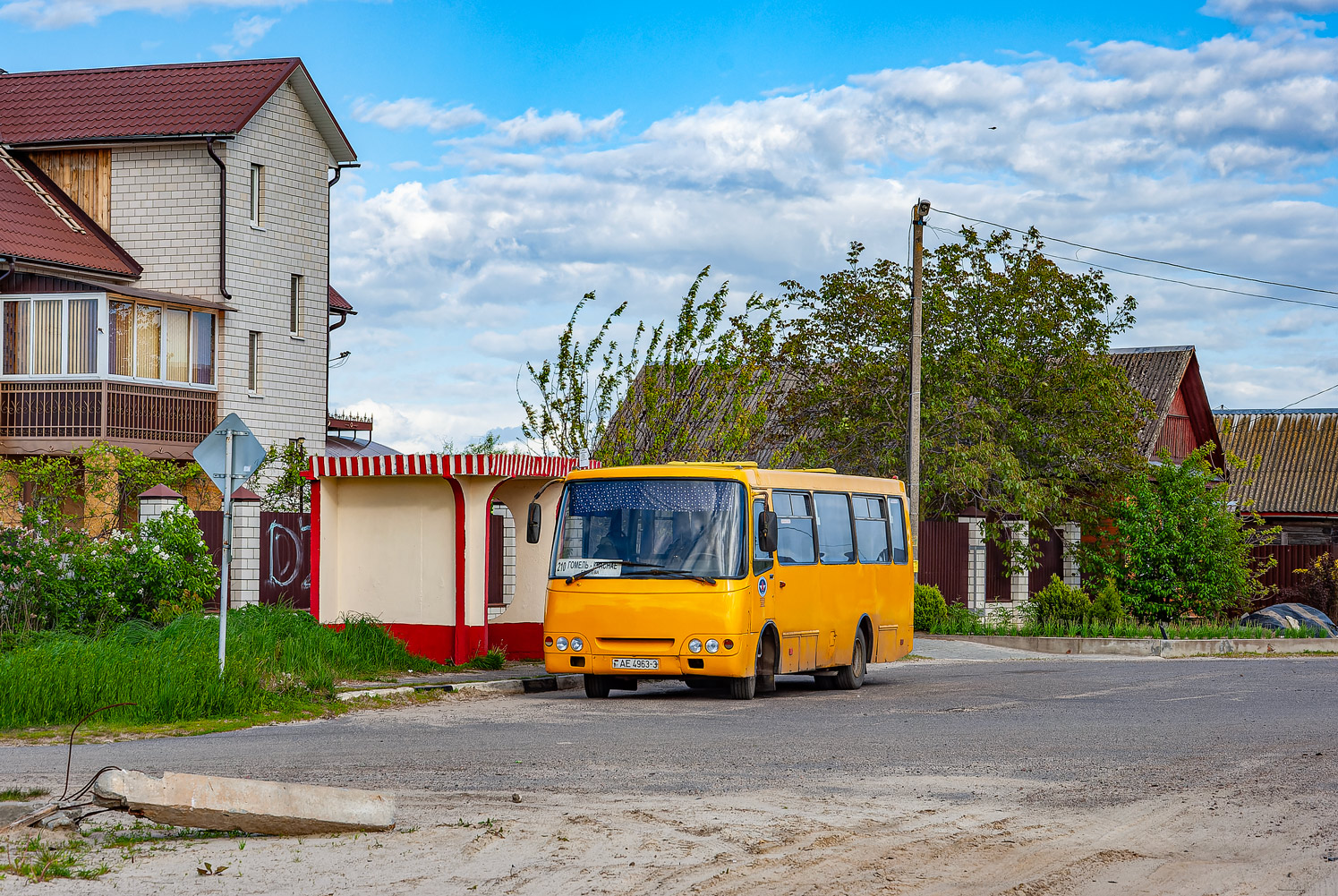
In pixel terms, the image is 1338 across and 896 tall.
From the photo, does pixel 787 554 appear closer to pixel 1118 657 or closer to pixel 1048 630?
pixel 1118 657

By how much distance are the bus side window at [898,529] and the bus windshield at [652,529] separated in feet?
16.3

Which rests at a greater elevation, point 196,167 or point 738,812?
point 196,167

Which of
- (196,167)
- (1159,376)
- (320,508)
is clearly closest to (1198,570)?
(1159,376)

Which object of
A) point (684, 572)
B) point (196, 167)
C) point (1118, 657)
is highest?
point (196, 167)

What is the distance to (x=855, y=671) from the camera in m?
20.4

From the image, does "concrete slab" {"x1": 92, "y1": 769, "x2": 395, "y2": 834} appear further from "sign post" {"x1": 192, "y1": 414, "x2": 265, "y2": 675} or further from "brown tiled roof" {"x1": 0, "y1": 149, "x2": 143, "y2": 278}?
"brown tiled roof" {"x1": 0, "y1": 149, "x2": 143, "y2": 278}

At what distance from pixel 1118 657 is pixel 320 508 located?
1505 cm

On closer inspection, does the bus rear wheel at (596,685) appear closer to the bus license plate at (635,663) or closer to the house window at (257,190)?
the bus license plate at (635,663)

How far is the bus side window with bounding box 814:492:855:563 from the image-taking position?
19641mm

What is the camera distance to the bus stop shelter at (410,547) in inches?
804

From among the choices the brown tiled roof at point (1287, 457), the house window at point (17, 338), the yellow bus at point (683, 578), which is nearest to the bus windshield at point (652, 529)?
the yellow bus at point (683, 578)

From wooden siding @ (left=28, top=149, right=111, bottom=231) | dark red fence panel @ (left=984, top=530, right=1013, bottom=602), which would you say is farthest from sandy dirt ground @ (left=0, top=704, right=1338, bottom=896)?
wooden siding @ (left=28, top=149, right=111, bottom=231)

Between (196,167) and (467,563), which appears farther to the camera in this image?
(196,167)

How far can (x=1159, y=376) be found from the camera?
4819 cm
